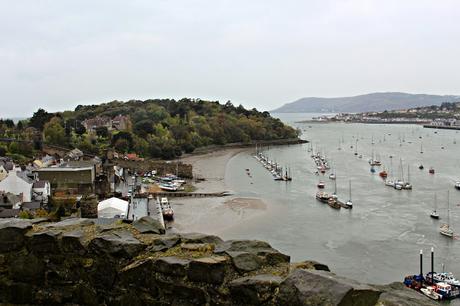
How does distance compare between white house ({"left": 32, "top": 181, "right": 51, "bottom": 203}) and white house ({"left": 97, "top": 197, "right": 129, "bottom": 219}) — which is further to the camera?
white house ({"left": 32, "top": 181, "right": 51, "bottom": 203})

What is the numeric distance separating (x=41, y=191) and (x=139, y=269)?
28.5 m

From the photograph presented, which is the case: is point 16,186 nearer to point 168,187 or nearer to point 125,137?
point 168,187

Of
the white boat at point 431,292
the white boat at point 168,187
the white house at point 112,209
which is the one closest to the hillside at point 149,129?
the white boat at point 168,187

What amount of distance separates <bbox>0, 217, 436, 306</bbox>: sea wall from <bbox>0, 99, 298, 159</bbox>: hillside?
47989 millimetres

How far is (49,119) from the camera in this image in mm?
74125

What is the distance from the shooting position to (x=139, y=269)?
436cm

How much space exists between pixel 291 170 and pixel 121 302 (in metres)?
55.5

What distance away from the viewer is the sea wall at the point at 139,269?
392 cm

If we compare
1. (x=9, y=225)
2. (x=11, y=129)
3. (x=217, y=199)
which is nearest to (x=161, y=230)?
(x=9, y=225)

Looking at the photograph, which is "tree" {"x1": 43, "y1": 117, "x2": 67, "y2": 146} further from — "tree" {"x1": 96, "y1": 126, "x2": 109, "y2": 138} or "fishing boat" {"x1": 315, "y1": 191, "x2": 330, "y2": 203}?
"fishing boat" {"x1": 315, "y1": 191, "x2": 330, "y2": 203}

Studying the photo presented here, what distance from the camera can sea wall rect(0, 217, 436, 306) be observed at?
12.9ft

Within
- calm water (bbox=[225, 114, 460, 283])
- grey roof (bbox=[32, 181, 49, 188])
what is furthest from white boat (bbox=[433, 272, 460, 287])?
grey roof (bbox=[32, 181, 49, 188])

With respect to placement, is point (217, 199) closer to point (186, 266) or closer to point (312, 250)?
point (312, 250)

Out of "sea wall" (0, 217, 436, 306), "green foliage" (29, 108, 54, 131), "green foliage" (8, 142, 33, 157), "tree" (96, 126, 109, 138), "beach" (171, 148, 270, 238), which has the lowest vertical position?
"beach" (171, 148, 270, 238)
